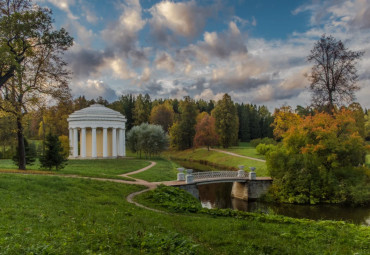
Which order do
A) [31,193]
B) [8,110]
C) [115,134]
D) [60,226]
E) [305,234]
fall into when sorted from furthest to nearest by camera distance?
[115,134] < [8,110] < [31,193] < [305,234] < [60,226]

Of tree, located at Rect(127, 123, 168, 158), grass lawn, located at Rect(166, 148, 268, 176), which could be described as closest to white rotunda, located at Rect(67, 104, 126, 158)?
tree, located at Rect(127, 123, 168, 158)

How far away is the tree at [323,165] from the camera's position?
79.9 feet

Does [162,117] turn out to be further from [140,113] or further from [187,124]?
[187,124]

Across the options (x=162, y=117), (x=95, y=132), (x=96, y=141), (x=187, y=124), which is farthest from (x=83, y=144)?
(x=162, y=117)

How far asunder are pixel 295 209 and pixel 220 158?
30.0 metres

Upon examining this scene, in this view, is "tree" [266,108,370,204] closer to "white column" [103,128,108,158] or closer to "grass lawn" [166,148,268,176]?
"grass lawn" [166,148,268,176]

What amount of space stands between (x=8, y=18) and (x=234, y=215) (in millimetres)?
17103

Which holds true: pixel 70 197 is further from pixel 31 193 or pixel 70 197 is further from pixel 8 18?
pixel 8 18

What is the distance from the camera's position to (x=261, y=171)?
114 feet

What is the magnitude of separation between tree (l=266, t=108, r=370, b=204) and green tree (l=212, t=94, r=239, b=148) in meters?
34.3

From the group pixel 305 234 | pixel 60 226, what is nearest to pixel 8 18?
pixel 60 226

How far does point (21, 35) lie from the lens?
18.1m

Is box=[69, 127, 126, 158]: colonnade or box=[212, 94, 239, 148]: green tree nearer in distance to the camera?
box=[69, 127, 126, 158]: colonnade

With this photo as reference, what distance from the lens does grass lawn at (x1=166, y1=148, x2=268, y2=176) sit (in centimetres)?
3747
